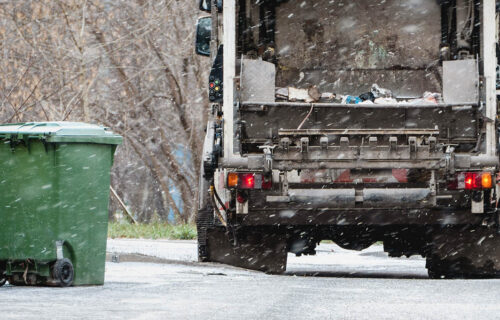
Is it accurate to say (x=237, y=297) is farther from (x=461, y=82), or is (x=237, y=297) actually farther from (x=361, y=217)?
(x=461, y=82)

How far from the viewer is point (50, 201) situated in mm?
7992

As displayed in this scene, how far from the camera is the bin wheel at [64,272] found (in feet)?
25.9

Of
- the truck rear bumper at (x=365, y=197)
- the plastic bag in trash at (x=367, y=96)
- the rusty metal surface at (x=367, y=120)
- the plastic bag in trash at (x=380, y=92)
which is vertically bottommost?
the truck rear bumper at (x=365, y=197)

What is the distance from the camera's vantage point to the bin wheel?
789 cm

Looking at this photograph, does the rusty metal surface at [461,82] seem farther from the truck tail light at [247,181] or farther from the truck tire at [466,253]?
the truck tail light at [247,181]

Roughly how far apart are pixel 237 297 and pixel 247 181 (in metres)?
2.55

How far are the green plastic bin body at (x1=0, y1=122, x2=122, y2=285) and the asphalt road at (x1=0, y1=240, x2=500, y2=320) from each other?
0.72 feet

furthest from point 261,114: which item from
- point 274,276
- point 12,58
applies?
point 12,58

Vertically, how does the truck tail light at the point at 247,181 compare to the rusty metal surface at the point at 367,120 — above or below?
below

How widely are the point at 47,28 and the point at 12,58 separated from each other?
1.15m

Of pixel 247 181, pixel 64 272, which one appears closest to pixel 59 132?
pixel 64 272

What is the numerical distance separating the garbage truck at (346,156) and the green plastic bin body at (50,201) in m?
1.87

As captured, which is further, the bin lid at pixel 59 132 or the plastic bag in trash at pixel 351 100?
the plastic bag in trash at pixel 351 100

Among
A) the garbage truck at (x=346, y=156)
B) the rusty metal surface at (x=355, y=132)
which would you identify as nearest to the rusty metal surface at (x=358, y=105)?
the garbage truck at (x=346, y=156)
